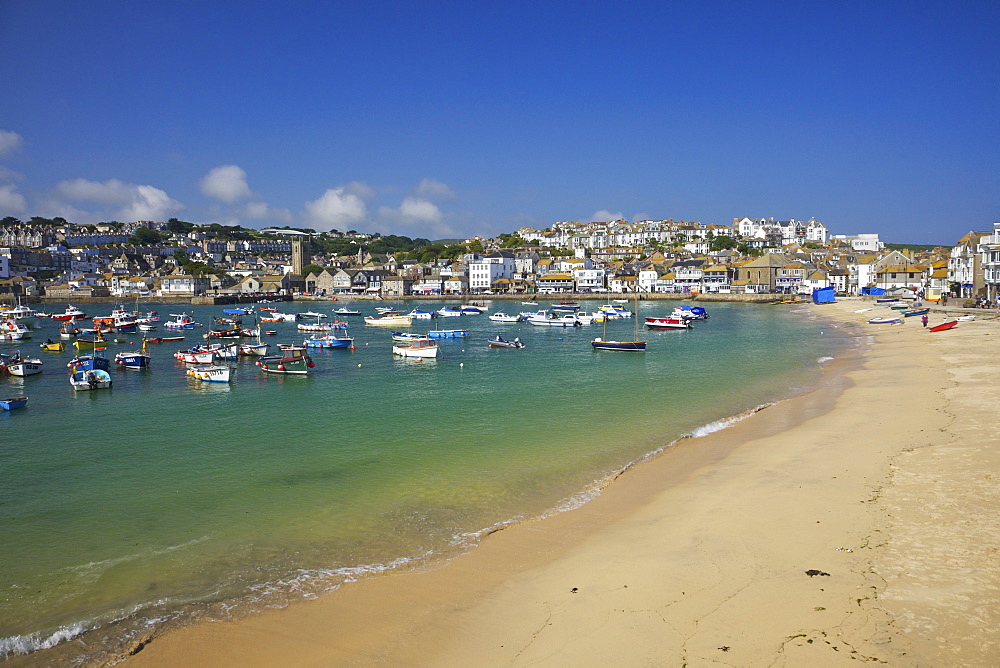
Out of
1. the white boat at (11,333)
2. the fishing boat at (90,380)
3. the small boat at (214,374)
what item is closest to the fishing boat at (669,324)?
the small boat at (214,374)

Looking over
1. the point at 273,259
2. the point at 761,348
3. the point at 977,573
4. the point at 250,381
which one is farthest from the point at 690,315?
the point at 273,259

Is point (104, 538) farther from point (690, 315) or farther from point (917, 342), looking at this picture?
point (690, 315)

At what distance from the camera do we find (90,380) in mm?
24172

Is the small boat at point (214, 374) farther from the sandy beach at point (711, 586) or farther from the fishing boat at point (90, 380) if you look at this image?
the sandy beach at point (711, 586)

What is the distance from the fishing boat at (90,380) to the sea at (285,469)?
43 cm

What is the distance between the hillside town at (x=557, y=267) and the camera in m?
79.0

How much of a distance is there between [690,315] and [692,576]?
48.5 m

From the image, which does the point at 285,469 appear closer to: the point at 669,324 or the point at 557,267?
the point at 669,324

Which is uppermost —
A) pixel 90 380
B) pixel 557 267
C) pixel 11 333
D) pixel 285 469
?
pixel 557 267

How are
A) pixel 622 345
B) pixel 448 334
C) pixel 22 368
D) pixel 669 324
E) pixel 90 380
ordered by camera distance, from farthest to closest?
pixel 669 324 → pixel 448 334 → pixel 622 345 → pixel 22 368 → pixel 90 380

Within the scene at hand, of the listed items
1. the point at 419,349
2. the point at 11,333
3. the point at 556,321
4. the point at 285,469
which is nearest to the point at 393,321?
the point at 556,321

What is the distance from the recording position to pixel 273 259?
17388 cm

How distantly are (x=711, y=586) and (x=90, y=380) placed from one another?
25.1m

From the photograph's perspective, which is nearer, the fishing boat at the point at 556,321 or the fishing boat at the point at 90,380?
the fishing boat at the point at 90,380
